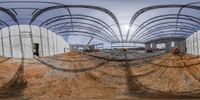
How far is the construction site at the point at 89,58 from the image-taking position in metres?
20.0

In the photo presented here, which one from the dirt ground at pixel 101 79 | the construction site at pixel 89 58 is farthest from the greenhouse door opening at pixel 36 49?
the dirt ground at pixel 101 79

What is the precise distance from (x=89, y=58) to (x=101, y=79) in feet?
28.8

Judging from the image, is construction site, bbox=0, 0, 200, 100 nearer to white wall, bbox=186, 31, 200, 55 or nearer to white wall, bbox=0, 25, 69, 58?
white wall, bbox=0, 25, 69, 58

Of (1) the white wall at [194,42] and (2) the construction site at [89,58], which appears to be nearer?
(2) the construction site at [89,58]

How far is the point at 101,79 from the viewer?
75.1 feet

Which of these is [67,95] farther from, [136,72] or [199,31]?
[199,31]

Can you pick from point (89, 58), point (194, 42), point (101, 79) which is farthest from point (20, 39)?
point (194, 42)

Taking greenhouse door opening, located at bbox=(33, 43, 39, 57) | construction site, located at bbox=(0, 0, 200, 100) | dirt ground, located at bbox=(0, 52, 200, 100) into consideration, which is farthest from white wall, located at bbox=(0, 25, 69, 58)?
dirt ground, located at bbox=(0, 52, 200, 100)

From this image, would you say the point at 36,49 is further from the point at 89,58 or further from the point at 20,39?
the point at 89,58

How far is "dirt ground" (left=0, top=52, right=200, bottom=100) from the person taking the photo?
61.8 ft

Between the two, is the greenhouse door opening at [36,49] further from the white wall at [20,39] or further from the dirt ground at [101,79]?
the dirt ground at [101,79]

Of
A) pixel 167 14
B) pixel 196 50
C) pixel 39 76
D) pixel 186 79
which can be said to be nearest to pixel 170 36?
pixel 196 50

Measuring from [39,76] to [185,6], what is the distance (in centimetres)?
1541

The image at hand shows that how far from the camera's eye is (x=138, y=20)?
105ft
